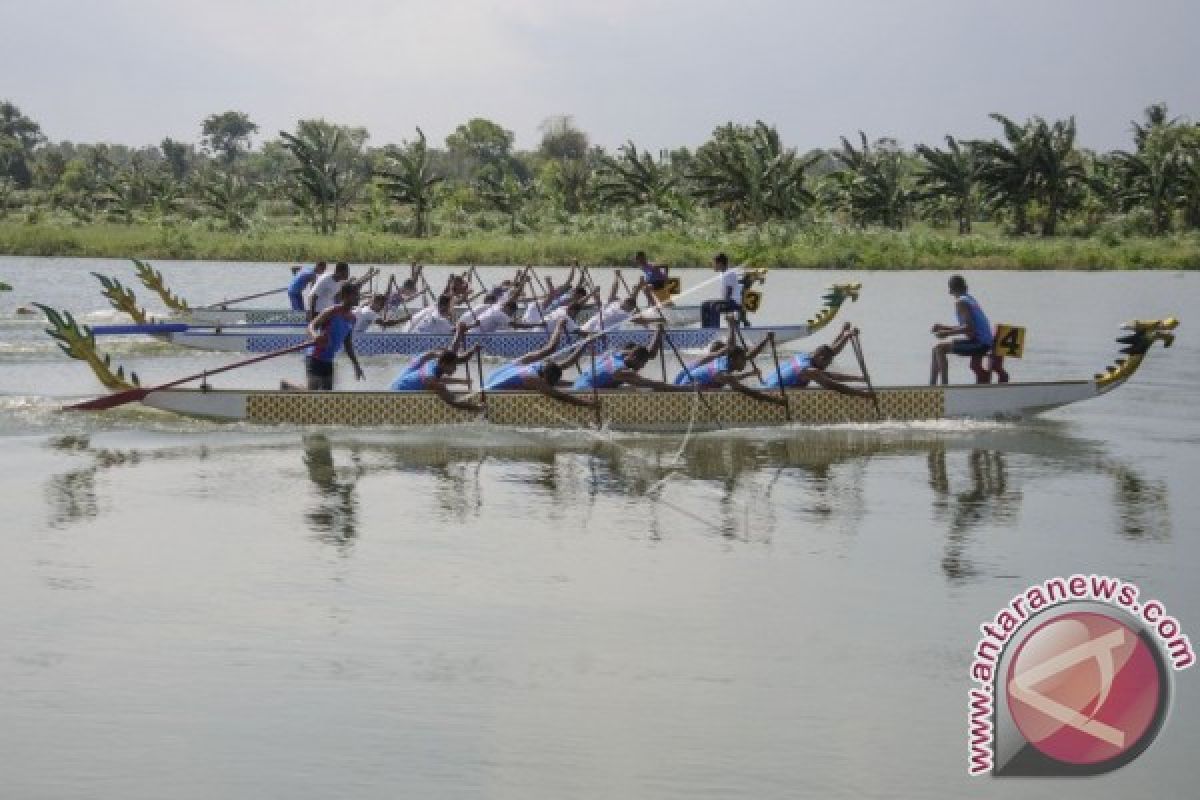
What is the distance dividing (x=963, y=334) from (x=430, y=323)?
953 cm

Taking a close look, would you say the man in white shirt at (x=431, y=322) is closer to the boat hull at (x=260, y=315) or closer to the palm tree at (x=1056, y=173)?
the boat hull at (x=260, y=315)

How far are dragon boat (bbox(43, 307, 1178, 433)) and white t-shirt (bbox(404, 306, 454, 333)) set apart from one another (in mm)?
7887

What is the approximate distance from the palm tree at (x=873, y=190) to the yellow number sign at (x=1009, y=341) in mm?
43808

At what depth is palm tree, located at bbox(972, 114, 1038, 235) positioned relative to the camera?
61156 millimetres

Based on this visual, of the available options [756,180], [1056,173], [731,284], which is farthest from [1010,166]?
[731,284]

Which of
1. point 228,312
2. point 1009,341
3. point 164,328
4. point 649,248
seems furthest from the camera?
point 649,248

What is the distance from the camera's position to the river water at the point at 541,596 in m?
7.61

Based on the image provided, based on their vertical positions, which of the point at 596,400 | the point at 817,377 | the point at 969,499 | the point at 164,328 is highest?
the point at 164,328

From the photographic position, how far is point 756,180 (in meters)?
57.7

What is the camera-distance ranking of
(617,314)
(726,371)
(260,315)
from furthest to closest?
(260,315) → (617,314) → (726,371)

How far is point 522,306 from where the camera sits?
29.3 meters

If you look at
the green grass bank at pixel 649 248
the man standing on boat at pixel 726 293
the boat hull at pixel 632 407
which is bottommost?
the boat hull at pixel 632 407

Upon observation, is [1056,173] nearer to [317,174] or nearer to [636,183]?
[636,183]

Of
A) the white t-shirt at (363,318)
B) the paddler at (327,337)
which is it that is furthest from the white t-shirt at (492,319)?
the paddler at (327,337)
